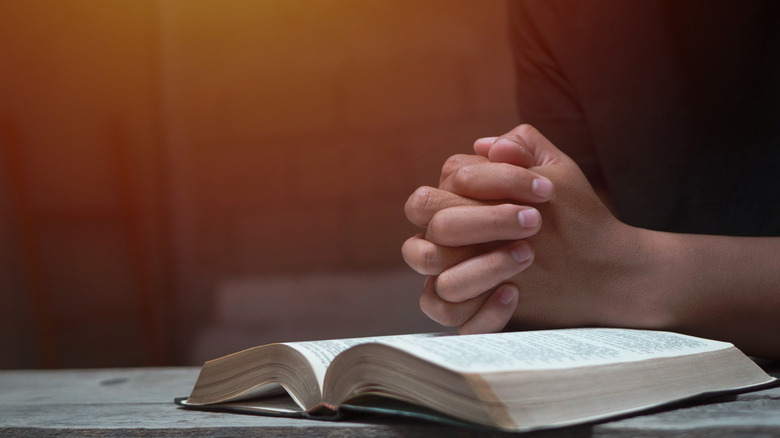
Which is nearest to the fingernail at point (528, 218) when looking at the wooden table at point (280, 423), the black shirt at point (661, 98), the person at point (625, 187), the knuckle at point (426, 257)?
the person at point (625, 187)

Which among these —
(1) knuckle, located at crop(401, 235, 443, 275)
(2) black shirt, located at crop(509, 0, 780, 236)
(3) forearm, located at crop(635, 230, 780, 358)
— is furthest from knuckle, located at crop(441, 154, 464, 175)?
(2) black shirt, located at crop(509, 0, 780, 236)

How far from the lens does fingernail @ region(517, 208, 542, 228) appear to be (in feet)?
1.90

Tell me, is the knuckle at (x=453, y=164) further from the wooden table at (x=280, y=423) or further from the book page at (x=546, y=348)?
the wooden table at (x=280, y=423)

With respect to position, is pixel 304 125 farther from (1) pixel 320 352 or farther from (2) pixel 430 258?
(1) pixel 320 352

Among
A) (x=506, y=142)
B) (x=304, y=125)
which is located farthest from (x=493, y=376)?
(x=304, y=125)

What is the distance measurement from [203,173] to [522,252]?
1.11 metres

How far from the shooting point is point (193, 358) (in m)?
1.50

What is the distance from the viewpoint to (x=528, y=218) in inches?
22.8

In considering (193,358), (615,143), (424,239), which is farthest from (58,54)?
(615,143)

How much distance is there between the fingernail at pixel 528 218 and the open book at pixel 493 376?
0.11 m

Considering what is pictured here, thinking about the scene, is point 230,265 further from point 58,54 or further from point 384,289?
point 58,54

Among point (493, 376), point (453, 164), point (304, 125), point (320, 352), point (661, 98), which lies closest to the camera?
point (493, 376)

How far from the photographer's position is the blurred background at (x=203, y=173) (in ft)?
4.73

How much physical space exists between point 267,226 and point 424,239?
89cm
